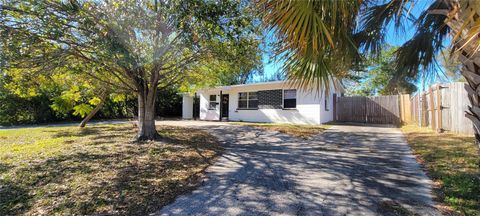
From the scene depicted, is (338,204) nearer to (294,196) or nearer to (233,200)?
(294,196)

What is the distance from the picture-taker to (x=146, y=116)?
7359 millimetres

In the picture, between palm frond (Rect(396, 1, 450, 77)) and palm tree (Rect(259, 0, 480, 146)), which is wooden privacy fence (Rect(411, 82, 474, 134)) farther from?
palm tree (Rect(259, 0, 480, 146))

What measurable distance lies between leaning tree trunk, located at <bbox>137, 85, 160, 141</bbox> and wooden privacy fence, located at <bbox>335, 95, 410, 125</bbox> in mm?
13447

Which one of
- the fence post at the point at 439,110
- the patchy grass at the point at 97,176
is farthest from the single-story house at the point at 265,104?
the patchy grass at the point at 97,176

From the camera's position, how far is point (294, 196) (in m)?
3.45

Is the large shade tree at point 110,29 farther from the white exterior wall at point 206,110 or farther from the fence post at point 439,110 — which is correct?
the white exterior wall at point 206,110

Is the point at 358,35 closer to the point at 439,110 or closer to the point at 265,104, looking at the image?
the point at 439,110

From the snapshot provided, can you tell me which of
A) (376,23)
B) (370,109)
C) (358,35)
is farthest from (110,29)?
(370,109)

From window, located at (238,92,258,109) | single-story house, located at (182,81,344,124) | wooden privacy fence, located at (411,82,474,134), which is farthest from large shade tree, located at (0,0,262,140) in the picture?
window, located at (238,92,258,109)

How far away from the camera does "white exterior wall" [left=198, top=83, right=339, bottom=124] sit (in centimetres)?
1365

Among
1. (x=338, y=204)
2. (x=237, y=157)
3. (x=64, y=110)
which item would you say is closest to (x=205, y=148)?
(x=237, y=157)

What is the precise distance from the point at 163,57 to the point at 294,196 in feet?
15.3

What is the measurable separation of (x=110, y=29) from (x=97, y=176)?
9.39 ft

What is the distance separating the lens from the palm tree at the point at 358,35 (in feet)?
9.26
